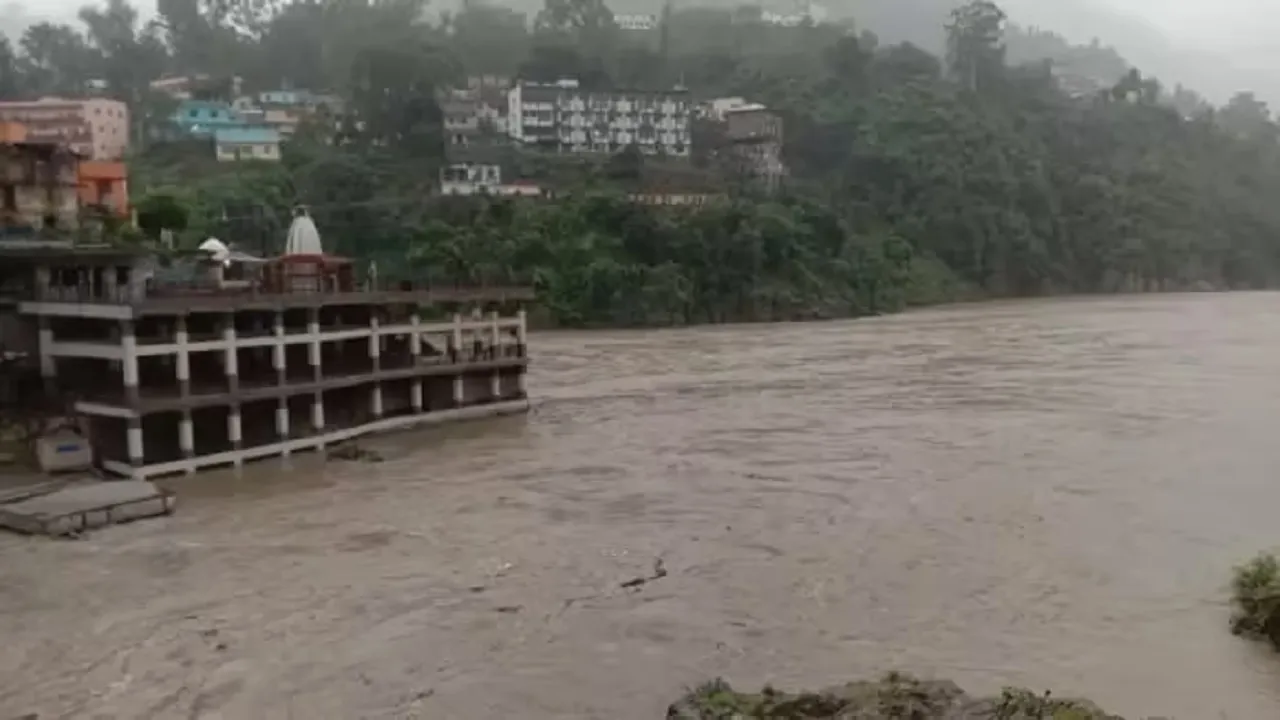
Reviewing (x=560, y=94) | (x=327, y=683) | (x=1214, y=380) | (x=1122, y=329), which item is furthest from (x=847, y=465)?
(x=560, y=94)

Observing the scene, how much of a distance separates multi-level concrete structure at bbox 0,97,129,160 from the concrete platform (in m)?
43.3

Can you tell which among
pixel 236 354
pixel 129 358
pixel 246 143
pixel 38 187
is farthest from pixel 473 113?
pixel 129 358

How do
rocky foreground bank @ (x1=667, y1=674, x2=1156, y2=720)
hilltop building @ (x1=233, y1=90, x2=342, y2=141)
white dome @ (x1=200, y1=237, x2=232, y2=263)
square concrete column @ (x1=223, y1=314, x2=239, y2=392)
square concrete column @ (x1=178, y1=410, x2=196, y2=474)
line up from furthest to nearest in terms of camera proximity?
hilltop building @ (x1=233, y1=90, x2=342, y2=141)
white dome @ (x1=200, y1=237, x2=232, y2=263)
square concrete column @ (x1=223, y1=314, x2=239, y2=392)
square concrete column @ (x1=178, y1=410, x2=196, y2=474)
rocky foreground bank @ (x1=667, y1=674, x2=1156, y2=720)

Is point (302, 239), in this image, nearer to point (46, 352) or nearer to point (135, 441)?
point (46, 352)

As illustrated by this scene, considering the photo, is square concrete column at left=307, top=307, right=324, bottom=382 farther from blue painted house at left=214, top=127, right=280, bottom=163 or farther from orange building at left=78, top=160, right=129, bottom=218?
blue painted house at left=214, top=127, right=280, bottom=163

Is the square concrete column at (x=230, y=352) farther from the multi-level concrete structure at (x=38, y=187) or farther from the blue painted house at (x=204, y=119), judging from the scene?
the blue painted house at (x=204, y=119)

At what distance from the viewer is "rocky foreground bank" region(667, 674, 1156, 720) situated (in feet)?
31.1

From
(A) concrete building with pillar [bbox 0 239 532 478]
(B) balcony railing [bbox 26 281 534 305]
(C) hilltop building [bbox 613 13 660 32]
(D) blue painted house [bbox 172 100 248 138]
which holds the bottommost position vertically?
(A) concrete building with pillar [bbox 0 239 532 478]

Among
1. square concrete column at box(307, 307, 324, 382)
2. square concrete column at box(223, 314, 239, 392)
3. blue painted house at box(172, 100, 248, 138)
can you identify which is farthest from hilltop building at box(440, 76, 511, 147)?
square concrete column at box(223, 314, 239, 392)

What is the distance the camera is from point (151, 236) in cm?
3503

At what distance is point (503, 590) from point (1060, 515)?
362 inches

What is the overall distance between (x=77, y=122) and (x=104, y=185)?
99.1ft

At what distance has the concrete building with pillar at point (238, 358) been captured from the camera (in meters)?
22.6

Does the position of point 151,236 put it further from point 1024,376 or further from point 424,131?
point 424,131
